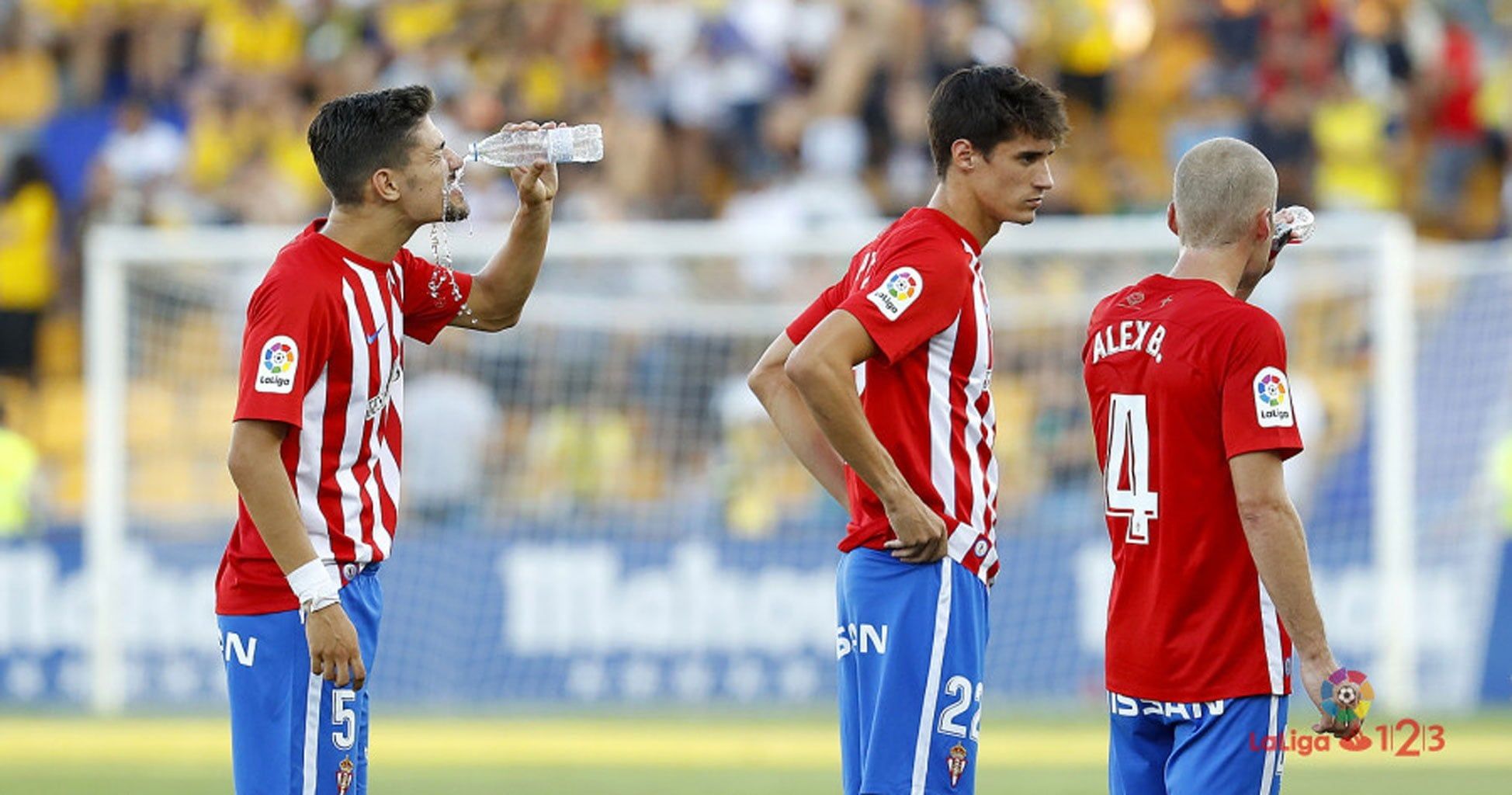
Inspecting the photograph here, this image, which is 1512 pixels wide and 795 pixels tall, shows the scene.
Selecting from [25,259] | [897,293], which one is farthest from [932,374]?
[25,259]

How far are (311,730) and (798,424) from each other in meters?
1.52

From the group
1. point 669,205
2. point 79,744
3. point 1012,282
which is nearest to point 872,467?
point 79,744

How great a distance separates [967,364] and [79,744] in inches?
297

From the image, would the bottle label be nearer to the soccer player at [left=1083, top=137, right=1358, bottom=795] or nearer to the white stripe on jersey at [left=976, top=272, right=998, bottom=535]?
the white stripe on jersey at [left=976, top=272, right=998, bottom=535]

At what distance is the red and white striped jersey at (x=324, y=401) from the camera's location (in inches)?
204

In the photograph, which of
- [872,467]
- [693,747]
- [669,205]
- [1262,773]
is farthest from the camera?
[669,205]

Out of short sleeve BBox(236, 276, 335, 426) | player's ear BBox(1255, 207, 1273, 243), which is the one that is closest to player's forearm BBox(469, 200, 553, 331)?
short sleeve BBox(236, 276, 335, 426)

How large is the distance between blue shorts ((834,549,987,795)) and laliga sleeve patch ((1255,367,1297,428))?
3.30 feet

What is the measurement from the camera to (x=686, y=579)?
13320mm

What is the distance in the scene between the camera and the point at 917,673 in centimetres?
547

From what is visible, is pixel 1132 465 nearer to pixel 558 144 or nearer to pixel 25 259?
pixel 558 144

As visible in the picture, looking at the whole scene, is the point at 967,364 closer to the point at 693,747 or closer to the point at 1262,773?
the point at 1262,773

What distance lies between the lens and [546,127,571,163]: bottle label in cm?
554

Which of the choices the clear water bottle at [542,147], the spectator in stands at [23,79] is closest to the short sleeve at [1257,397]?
the clear water bottle at [542,147]
